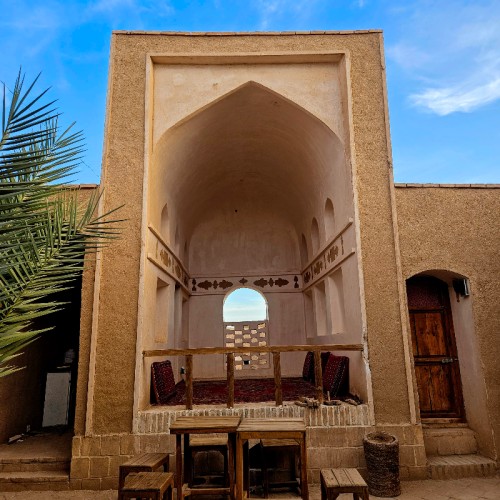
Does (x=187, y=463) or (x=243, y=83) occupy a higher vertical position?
(x=243, y=83)

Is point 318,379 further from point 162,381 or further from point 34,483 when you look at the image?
point 34,483

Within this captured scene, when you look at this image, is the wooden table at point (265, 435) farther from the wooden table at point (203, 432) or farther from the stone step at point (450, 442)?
the stone step at point (450, 442)

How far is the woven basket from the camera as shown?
5129 millimetres

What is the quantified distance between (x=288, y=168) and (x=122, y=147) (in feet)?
14.2

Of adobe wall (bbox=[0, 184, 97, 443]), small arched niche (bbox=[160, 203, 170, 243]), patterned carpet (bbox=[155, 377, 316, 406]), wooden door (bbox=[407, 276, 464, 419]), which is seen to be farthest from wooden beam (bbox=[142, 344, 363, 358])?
small arched niche (bbox=[160, 203, 170, 243])

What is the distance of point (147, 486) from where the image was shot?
3943mm

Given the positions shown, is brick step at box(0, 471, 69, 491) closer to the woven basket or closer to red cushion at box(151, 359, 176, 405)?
red cushion at box(151, 359, 176, 405)

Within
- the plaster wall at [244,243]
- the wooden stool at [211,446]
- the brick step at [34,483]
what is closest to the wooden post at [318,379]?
the wooden stool at [211,446]

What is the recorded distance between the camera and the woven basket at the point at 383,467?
16.8 feet

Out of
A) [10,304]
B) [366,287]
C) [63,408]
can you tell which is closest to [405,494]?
[366,287]

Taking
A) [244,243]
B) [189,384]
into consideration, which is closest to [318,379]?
[189,384]

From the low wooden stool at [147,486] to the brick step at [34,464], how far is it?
7.33 ft

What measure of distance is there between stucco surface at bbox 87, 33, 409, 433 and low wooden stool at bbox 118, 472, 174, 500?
5.43ft

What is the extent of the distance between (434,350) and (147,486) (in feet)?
17.8
